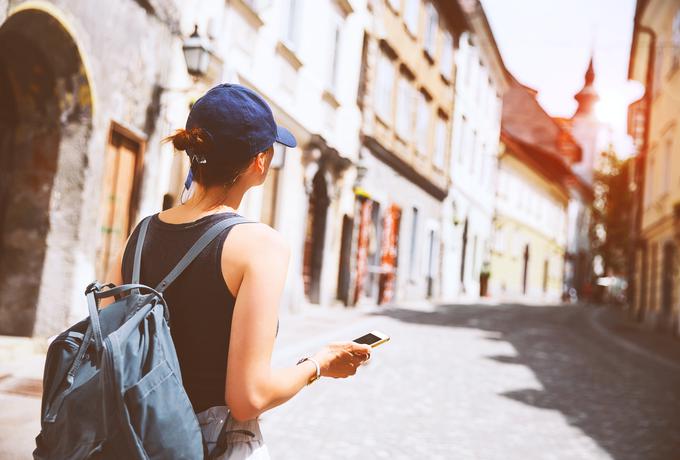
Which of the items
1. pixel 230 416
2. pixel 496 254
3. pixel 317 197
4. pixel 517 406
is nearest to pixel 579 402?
pixel 517 406

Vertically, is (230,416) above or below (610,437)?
above

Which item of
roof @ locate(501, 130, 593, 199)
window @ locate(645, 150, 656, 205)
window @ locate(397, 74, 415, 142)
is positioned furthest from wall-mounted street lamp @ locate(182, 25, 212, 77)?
roof @ locate(501, 130, 593, 199)

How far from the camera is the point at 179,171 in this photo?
9.51 meters

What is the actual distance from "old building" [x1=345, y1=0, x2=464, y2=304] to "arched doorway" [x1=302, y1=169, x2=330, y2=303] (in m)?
1.22

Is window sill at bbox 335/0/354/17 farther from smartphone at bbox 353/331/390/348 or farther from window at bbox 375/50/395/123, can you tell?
smartphone at bbox 353/331/390/348

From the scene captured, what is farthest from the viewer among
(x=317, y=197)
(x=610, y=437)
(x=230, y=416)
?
(x=317, y=197)

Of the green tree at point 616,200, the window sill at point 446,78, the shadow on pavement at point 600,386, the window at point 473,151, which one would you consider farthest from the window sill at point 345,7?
the green tree at point 616,200

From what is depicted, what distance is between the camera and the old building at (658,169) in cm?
1928

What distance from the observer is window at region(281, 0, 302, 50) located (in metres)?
11.9

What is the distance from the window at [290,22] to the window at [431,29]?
10.1 m

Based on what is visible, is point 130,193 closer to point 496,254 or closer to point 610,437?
point 610,437

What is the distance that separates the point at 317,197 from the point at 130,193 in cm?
775

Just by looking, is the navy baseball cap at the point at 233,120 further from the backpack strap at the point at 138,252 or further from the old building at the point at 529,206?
the old building at the point at 529,206

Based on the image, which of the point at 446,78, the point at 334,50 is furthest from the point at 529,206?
the point at 334,50
